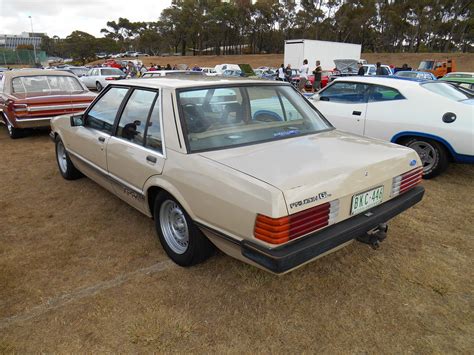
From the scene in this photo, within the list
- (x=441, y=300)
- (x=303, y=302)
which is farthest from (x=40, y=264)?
(x=441, y=300)

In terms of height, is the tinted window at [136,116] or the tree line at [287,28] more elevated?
the tree line at [287,28]

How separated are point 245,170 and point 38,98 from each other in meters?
6.83

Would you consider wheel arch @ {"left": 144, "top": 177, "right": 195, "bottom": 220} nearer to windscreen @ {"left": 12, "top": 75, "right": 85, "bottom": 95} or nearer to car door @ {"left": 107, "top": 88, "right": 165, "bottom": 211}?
car door @ {"left": 107, "top": 88, "right": 165, "bottom": 211}

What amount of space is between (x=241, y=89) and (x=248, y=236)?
1574 millimetres

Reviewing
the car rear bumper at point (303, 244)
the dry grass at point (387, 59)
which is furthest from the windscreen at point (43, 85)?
the dry grass at point (387, 59)

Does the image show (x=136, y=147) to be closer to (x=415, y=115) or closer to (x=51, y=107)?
(x=415, y=115)

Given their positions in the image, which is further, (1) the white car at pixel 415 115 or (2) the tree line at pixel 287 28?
(2) the tree line at pixel 287 28

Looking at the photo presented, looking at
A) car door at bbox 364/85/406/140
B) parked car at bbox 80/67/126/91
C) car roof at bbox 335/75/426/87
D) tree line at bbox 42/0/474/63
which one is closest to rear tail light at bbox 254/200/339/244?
car door at bbox 364/85/406/140

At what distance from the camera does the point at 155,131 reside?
2.97 metres

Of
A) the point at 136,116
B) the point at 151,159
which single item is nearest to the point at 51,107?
the point at 136,116

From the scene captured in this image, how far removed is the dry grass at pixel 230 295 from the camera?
89.9 inches

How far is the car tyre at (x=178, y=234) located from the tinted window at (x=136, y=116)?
62 centimetres

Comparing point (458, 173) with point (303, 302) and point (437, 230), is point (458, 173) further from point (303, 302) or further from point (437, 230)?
point (303, 302)

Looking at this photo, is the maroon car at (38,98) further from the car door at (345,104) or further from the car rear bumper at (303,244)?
the car rear bumper at (303,244)
